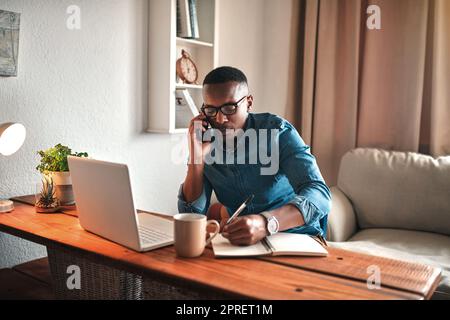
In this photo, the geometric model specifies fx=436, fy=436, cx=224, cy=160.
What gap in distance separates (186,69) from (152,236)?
155cm

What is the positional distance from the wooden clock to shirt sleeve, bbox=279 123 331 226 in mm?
1086

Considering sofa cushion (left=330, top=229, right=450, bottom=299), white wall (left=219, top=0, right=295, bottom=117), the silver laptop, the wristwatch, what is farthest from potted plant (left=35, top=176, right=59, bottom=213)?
white wall (left=219, top=0, right=295, bottom=117)

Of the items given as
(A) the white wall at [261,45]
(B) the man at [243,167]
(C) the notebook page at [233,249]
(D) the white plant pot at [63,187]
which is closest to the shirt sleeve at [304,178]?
(B) the man at [243,167]

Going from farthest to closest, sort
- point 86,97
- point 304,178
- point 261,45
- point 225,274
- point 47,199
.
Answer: point 261,45, point 86,97, point 47,199, point 304,178, point 225,274

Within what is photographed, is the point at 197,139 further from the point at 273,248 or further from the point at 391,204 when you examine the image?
the point at 391,204

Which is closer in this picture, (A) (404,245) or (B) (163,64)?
(A) (404,245)

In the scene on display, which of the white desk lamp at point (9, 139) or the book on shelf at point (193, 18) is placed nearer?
the white desk lamp at point (9, 139)

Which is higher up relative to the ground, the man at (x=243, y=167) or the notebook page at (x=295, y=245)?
the man at (x=243, y=167)

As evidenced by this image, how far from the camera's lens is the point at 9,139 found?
4.91 feet

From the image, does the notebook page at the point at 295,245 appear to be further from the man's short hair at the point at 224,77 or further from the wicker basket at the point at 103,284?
the man's short hair at the point at 224,77

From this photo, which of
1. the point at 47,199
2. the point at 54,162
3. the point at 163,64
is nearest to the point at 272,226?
the point at 47,199

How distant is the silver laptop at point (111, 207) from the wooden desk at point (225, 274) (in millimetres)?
28

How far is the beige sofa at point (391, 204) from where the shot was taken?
227cm

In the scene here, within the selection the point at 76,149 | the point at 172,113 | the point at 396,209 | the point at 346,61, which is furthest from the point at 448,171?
the point at 76,149
